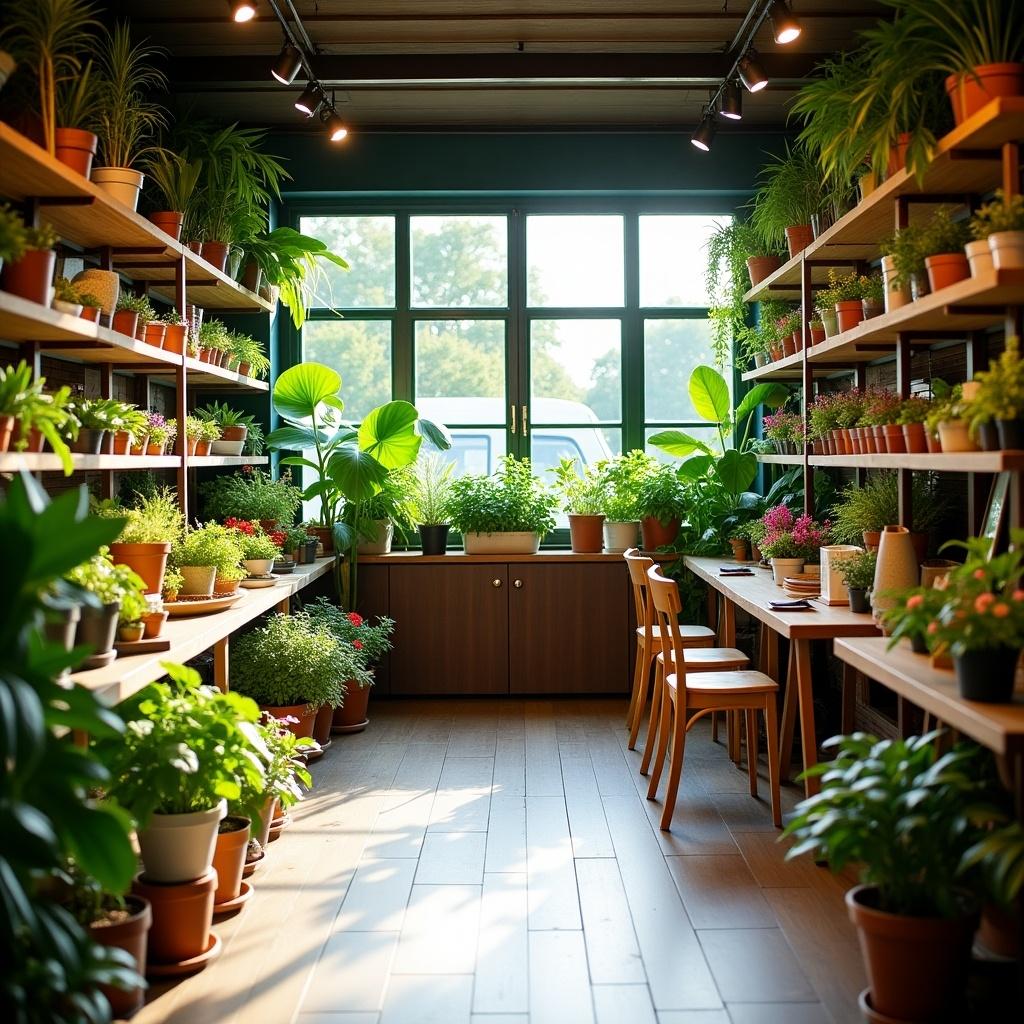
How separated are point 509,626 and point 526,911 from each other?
3.13 meters

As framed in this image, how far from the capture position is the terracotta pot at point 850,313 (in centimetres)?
461

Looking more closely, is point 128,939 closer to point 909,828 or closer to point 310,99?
point 909,828

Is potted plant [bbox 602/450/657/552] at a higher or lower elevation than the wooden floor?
higher

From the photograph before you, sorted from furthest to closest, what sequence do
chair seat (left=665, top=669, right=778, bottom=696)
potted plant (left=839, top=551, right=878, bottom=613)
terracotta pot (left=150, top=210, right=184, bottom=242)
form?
terracotta pot (left=150, top=210, right=184, bottom=242)
chair seat (left=665, top=669, right=778, bottom=696)
potted plant (left=839, top=551, right=878, bottom=613)

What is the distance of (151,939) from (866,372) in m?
4.17

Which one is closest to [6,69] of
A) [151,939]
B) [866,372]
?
[151,939]

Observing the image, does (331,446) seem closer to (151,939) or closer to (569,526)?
(569,526)

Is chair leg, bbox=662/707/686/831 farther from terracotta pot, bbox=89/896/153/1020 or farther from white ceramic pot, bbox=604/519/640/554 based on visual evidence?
white ceramic pot, bbox=604/519/640/554

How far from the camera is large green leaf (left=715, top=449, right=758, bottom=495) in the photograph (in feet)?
20.2

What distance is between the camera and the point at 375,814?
4.41 metres

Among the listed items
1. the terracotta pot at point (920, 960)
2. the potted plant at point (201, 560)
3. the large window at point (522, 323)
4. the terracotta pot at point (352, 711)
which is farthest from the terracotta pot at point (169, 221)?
the terracotta pot at point (920, 960)

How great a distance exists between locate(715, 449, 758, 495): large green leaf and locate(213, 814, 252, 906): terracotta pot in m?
3.53

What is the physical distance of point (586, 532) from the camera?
6.55 m

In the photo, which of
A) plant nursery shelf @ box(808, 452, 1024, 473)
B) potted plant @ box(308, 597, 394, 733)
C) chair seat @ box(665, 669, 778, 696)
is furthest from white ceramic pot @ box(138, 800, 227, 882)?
potted plant @ box(308, 597, 394, 733)
